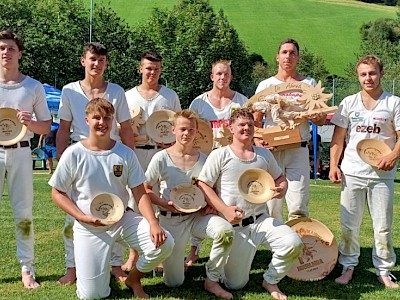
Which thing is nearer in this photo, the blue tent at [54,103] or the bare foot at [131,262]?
the bare foot at [131,262]

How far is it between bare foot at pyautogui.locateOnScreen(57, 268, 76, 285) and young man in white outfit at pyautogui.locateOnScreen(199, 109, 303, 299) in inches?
58.3

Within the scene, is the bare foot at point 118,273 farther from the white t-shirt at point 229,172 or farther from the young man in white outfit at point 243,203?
the white t-shirt at point 229,172

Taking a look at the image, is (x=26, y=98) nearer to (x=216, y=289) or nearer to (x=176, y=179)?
(x=176, y=179)

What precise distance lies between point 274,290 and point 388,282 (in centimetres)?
122

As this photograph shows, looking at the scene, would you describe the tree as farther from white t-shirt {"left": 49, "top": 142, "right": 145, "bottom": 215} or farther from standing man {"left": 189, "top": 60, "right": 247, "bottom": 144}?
white t-shirt {"left": 49, "top": 142, "right": 145, "bottom": 215}

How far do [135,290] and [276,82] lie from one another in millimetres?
2580

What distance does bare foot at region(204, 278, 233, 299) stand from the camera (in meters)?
4.92

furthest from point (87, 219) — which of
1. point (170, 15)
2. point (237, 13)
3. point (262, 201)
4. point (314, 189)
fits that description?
point (237, 13)

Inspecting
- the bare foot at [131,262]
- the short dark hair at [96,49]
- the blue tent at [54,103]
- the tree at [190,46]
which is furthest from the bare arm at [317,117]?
the tree at [190,46]

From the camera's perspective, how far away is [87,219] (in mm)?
4543

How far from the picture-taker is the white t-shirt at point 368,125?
5.27 metres

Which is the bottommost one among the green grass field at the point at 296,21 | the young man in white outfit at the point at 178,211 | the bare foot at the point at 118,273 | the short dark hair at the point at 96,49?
the bare foot at the point at 118,273

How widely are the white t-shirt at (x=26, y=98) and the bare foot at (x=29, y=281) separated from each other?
1.29 m

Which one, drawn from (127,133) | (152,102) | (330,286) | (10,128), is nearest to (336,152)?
(330,286)
